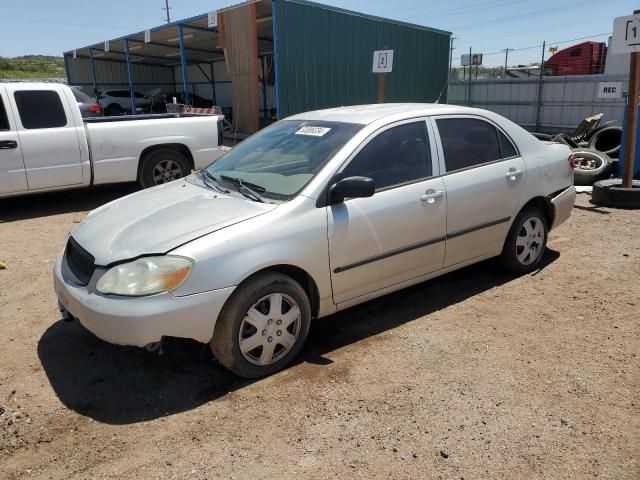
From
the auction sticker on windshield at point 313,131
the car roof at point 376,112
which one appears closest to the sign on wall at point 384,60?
the car roof at point 376,112

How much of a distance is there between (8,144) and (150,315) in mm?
5608

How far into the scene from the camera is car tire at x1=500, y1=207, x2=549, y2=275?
4.75m

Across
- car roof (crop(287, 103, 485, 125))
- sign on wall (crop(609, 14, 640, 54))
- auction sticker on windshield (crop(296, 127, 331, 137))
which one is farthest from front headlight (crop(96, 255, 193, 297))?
sign on wall (crop(609, 14, 640, 54))

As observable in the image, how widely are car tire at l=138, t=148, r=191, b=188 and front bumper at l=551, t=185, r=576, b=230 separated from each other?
5.66 metres

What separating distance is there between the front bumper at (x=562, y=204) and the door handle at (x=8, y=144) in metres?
6.78

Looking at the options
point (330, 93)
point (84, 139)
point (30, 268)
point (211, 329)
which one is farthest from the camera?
point (330, 93)

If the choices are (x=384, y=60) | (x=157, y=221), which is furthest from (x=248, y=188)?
(x=384, y=60)

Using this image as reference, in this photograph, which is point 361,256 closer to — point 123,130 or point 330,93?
point 123,130

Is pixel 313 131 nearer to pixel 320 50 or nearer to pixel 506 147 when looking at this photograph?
pixel 506 147

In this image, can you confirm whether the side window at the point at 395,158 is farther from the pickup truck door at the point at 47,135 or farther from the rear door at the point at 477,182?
the pickup truck door at the point at 47,135

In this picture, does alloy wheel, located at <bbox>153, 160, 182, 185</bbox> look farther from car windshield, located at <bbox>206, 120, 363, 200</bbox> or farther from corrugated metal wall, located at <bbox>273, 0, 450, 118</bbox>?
corrugated metal wall, located at <bbox>273, 0, 450, 118</bbox>

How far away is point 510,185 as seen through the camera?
Result: 178 inches

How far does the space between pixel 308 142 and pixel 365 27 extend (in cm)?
1300

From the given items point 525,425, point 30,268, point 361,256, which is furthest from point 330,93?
point 525,425
